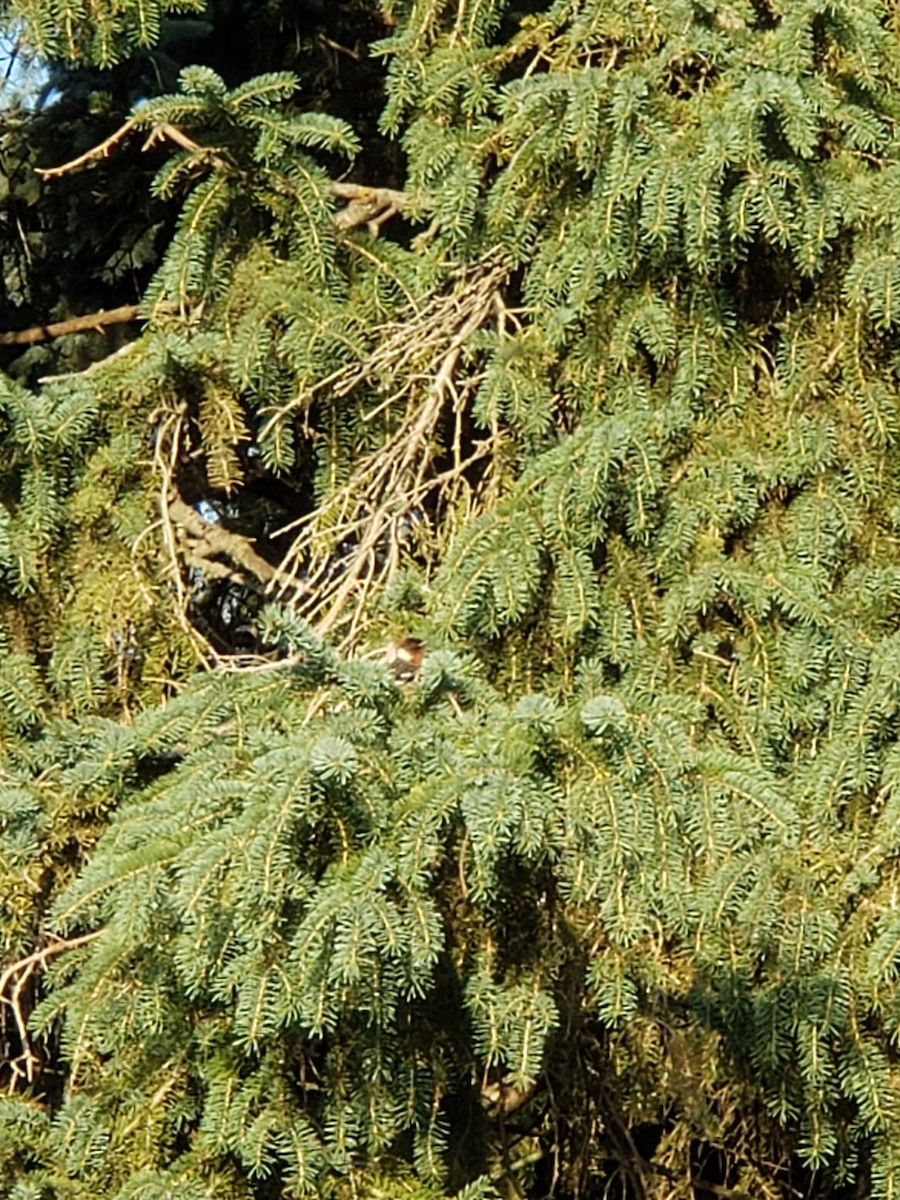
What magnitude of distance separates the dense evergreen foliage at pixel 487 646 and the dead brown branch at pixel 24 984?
0.02 meters

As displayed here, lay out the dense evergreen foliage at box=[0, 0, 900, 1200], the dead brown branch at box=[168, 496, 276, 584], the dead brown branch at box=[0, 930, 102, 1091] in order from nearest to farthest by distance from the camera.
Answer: the dense evergreen foliage at box=[0, 0, 900, 1200]
the dead brown branch at box=[0, 930, 102, 1091]
the dead brown branch at box=[168, 496, 276, 584]

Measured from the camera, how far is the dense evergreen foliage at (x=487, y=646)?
296 cm

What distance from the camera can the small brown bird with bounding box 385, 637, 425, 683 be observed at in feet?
11.4

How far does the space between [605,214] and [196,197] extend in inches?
37.4

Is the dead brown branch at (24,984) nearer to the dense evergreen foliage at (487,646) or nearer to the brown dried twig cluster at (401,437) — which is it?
the dense evergreen foliage at (487,646)

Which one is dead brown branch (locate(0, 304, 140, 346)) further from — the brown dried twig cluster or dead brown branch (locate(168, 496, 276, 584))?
the brown dried twig cluster

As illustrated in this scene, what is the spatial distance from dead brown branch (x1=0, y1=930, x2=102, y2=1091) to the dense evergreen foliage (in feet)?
0.05

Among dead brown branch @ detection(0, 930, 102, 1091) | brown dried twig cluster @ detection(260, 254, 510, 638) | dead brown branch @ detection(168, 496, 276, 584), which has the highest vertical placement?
brown dried twig cluster @ detection(260, 254, 510, 638)

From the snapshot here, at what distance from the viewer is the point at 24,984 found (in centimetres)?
365

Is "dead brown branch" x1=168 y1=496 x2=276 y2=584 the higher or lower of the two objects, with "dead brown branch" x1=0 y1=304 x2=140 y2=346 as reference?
lower

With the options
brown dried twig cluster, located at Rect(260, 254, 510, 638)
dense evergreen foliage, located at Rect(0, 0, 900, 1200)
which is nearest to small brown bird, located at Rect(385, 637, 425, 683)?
dense evergreen foliage, located at Rect(0, 0, 900, 1200)

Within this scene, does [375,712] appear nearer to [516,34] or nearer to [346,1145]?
[346,1145]

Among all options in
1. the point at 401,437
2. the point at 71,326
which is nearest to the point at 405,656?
the point at 401,437

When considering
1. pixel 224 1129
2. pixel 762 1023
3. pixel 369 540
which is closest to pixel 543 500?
pixel 369 540
